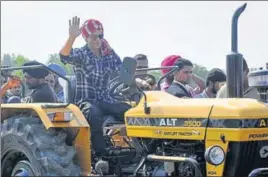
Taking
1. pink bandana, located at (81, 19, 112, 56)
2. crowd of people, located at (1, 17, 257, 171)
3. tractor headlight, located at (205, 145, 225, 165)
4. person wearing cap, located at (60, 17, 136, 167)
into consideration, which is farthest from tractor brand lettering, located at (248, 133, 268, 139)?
pink bandana, located at (81, 19, 112, 56)

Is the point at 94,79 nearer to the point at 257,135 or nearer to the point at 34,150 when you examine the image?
the point at 34,150

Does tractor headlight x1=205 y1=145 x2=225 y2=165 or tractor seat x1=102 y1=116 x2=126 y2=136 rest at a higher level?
tractor seat x1=102 y1=116 x2=126 y2=136

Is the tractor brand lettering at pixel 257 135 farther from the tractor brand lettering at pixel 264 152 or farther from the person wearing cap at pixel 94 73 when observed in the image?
the person wearing cap at pixel 94 73

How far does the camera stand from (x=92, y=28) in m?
6.34

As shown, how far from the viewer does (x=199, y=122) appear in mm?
4965

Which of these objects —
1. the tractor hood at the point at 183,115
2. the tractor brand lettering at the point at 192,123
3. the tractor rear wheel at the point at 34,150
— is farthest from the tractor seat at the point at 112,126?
the tractor brand lettering at the point at 192,123

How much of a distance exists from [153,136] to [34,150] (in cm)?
120

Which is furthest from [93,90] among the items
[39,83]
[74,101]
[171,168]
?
[171,168]

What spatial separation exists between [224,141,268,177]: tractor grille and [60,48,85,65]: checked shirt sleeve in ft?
7.13

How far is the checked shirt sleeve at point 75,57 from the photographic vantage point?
6074 mm

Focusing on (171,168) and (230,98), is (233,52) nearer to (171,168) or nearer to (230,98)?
(230,98)

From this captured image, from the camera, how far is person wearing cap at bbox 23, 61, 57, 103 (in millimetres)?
6426

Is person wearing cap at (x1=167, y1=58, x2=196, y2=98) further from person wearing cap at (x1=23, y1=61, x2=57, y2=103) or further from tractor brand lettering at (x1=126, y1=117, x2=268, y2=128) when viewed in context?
person wearing cap at (x1=23, y1=61, x2=57, y2=103)

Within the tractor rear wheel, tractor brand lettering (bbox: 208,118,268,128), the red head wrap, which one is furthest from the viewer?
the red head wrap
